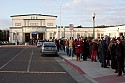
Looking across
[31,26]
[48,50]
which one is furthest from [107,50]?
[31,26]

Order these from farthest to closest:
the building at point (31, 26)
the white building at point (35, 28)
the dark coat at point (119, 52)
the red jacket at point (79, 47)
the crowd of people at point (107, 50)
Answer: the building at point (31, 26) < the white building at point (35, 28) < the red jacket at point (79, 47) < the crowd of people at point (107, 50) < the dark coat at point (119, 52)

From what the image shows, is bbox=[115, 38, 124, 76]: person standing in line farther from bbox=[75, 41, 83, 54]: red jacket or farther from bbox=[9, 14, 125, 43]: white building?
bbox=[9, 14, 125, 43]: white building

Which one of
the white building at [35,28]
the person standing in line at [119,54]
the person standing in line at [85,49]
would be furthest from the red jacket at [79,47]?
the white building at [35,28]

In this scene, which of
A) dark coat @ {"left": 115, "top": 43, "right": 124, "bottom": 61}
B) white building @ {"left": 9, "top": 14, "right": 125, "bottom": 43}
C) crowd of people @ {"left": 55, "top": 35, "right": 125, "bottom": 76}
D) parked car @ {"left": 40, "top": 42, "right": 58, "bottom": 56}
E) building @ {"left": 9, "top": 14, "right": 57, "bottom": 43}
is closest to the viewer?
dark coat @ {"left": 115, "top": 43, "right": 124, "bottom": 61}

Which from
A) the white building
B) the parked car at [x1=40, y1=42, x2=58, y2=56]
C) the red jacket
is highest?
the white building

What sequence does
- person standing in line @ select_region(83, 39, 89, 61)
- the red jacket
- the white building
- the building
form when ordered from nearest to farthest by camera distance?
the red jacket < person standing in line @ select_region(83, 39, 89, 61) < the white building < the building

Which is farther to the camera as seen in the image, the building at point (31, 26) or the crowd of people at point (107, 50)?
the building at point (31, 26)

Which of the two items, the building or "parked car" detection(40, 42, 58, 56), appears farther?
the building

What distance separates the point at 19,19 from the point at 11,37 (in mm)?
6581

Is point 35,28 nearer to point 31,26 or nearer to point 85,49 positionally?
point 31,26

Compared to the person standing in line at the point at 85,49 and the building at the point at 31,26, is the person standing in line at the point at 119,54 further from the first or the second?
the building at the point at 31,26

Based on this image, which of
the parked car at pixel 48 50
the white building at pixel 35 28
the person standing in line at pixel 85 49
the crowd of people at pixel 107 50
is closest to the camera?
the crowd of people at pixel 107 50

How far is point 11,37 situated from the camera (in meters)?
105

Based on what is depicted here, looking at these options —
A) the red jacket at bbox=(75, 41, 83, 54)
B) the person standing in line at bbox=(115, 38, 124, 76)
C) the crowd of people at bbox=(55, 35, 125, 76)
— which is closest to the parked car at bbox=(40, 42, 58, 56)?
the crowd of people at bbox=(55, 35, 125, 76)
